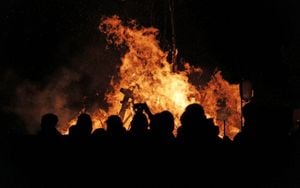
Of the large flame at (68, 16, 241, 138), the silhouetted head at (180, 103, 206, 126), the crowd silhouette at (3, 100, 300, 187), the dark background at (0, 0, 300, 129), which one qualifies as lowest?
the crowd silhouette at (3, 100, 300, 187)

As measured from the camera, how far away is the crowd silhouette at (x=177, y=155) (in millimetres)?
4785

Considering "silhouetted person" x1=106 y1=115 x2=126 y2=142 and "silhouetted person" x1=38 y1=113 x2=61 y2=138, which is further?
"silhouetted person" x1=38 y1=113 x2=61 y2=138

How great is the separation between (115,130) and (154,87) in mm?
8693

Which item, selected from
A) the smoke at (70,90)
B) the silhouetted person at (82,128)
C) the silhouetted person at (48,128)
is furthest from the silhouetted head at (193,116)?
the smoke at (70,90)

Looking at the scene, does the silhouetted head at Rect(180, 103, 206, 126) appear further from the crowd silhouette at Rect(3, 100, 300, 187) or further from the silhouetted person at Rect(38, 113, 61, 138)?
the silhouetted person at Rect(38, 113, 61, 138)

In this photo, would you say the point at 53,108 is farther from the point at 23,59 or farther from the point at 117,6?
the point at 117,6

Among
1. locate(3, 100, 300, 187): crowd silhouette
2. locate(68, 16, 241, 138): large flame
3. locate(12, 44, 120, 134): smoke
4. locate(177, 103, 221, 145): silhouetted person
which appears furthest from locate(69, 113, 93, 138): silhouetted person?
locate(12, 44, 120, 134): smoke

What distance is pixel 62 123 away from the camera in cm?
1681

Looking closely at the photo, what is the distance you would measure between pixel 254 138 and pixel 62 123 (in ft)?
41.6

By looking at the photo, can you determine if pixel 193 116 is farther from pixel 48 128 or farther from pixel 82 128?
pixel 48 128

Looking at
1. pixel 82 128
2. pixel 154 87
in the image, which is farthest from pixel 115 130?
pixel 154 87

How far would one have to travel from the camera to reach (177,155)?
4.80 meters

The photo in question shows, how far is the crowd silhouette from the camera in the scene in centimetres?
479

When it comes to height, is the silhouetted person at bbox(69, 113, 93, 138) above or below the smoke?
below
